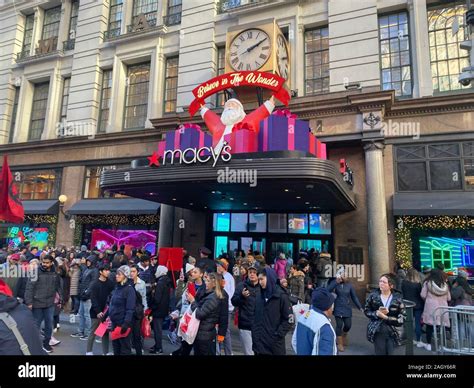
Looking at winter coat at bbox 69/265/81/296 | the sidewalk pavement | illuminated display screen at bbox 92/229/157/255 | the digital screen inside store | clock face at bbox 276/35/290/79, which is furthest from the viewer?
illuminated display screen at bbox 92/229/157/255

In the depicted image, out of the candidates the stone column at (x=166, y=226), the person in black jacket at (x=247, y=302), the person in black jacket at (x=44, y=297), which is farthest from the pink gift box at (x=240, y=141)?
the stone column at (x=166, y=226)

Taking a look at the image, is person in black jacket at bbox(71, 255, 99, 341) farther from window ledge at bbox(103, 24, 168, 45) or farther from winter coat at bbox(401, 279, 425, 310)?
window ledge at bbox(103, 24, 168, 45)

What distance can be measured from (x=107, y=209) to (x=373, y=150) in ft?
45.3

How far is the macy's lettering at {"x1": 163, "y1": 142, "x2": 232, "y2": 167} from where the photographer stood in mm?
9555

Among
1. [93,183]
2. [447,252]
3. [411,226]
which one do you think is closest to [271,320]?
[411,226]

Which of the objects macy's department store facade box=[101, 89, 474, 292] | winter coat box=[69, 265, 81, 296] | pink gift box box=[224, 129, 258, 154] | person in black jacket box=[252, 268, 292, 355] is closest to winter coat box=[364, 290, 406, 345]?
person in black jacket box=[252, 268, 292, 355]

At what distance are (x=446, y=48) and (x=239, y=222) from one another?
1200 centimetres

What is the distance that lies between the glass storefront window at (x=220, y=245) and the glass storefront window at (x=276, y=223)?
2477 millimetres

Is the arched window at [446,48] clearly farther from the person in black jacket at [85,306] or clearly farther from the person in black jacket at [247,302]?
the person in black jacket at [85,306]

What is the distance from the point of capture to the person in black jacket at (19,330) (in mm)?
Result: 3100

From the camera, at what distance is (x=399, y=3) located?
48.5ft

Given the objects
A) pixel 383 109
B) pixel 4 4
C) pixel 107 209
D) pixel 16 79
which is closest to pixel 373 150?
pixel 383 109

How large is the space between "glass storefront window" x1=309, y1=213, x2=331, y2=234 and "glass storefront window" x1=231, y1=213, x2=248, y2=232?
327 centimetres
